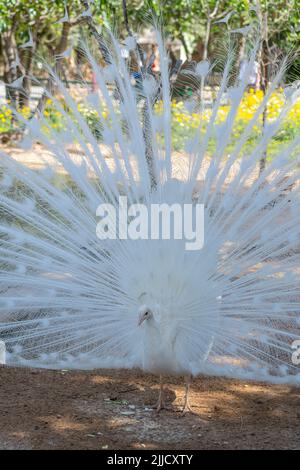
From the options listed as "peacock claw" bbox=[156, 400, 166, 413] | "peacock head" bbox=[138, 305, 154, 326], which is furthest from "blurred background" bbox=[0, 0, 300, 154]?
"peacock claw" bbox=[156, 400, 166, 413]

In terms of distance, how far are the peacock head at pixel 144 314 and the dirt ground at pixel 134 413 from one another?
65 centimetres

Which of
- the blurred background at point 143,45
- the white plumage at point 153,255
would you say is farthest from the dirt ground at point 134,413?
the blurred background at point 143,45

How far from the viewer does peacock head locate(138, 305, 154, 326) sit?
330cm

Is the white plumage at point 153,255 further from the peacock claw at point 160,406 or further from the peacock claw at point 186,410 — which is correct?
the peacock claw at point 160,406

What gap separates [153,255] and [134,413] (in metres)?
0.95

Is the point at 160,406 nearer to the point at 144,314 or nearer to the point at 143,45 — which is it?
the point at 144,314

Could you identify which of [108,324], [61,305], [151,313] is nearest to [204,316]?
[151,313]

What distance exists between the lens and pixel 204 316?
348cm

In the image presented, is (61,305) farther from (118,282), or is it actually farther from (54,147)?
(54,147)

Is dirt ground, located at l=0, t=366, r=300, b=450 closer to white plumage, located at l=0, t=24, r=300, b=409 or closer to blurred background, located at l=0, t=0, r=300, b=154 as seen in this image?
white plumage, located at l=0, t=24, r=300, b=409

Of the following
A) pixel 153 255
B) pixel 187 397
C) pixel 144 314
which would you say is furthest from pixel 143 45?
pixel 144 314

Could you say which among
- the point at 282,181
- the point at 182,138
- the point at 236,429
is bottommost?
the point at 236,429

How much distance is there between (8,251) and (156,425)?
1.30 meters

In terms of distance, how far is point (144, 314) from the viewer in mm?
3305
